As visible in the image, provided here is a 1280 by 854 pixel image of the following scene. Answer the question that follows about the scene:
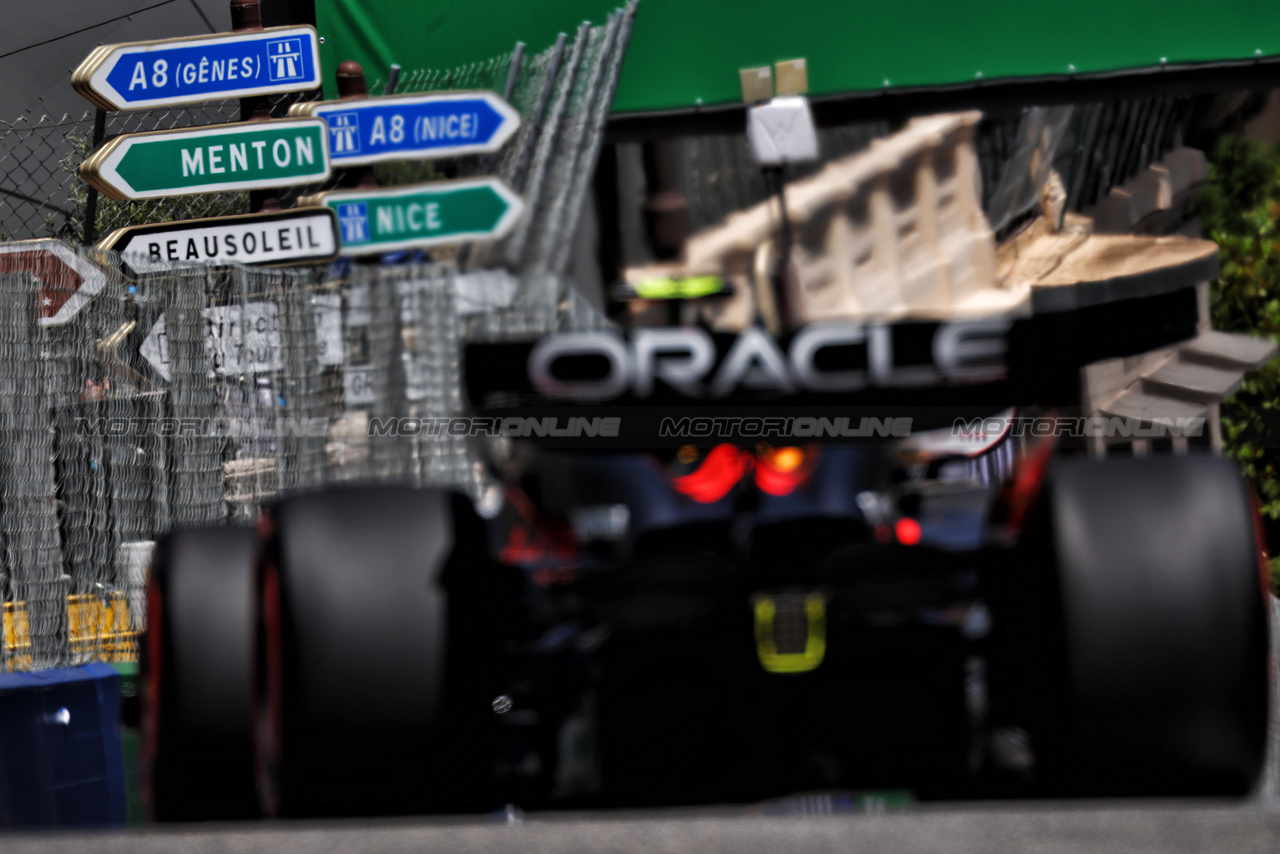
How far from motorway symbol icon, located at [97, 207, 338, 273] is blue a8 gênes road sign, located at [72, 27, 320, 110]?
74 centimetres

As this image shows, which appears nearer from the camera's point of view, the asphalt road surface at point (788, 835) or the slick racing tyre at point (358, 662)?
the asphalt road surface at point (788, 835)

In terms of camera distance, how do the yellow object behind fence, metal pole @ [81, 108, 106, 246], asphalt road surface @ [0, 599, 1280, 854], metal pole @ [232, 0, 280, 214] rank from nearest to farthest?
asphalt road surface @ [0, 599, 1280, 854], the yellow object behind fence, metal pole @ [232, 0, 280, 214], metal pole @ [81, 108, 106, 246]

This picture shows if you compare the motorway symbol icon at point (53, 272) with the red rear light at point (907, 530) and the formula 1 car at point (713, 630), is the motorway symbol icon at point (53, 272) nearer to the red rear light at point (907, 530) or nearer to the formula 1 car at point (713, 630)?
the formula 1 car at point (713, 630)

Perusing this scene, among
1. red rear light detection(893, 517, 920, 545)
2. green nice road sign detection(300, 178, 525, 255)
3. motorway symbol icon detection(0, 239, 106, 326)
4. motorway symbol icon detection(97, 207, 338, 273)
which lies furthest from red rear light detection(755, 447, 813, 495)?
green nice road sign detection(300, 178, 525, 255)

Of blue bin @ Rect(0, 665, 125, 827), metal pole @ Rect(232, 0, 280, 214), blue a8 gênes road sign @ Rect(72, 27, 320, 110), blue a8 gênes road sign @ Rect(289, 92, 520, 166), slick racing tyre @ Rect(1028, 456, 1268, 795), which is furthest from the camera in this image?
blue a8 gênes road sign @ Rect(289, 92, 520, 166)

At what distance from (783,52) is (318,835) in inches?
334

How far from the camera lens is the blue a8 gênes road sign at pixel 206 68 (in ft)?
20.9

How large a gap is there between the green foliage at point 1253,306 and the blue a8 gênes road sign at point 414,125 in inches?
157

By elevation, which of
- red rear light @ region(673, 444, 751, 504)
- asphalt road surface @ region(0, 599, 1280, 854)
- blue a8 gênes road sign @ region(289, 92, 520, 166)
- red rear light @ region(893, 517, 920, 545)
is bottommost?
asphalt road surface @ region(0, 599, 1280, 854)

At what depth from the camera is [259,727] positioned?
1.47 m

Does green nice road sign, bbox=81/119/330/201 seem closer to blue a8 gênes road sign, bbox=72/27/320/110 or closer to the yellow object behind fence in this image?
blue a8 gênes road sign, bbox=72/27/320/110

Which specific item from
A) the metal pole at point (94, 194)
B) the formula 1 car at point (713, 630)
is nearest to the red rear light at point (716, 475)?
the formula 1 car at point (713, 630)

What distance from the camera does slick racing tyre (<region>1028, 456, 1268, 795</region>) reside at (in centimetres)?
135

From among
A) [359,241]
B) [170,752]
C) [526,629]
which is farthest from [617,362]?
[359,241]
